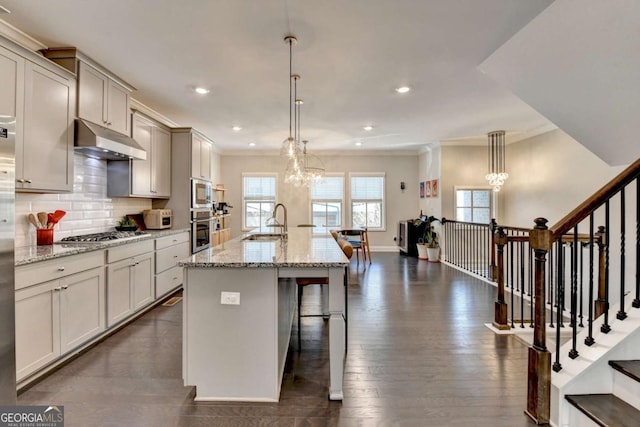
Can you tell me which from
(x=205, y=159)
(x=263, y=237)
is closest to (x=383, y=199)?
(x=205, y=159)

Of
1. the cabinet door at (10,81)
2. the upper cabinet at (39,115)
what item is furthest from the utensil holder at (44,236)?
the cabinet door at (10,81)

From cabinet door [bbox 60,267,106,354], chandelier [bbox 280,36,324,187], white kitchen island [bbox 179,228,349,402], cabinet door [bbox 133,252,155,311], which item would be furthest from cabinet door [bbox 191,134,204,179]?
white kitchen island [bbox 179,228,349,402]

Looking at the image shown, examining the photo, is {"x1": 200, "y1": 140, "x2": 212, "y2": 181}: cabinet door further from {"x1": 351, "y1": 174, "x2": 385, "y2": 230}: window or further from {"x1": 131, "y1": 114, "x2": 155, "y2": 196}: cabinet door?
A: {"x1": 351, "y1": 174, "x2": 385, "y2": 230}: window

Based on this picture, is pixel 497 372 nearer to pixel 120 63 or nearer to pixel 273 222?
pixel 273 222

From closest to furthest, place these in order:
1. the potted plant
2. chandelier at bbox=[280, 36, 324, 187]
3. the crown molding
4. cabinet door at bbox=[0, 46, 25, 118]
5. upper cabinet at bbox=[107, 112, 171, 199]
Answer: cabinet door at bbox=[0, 46, 25, 118] → the crown molding → chandelier at bbox=[280, 36, 324, 187] → upper cabinet at bbox=[107, 112, 171, 199] → the potted plant

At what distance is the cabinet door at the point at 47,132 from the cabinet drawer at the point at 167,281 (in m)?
1.50

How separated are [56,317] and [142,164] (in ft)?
7.11

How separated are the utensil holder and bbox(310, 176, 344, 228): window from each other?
5830mm

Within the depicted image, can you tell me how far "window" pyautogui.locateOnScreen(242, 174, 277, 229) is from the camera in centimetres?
810

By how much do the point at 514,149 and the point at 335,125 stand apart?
13.3ft

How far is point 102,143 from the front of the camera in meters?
2.86

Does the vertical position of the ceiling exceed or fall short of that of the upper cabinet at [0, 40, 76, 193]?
it exceeds it

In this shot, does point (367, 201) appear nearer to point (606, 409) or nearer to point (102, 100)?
point (102, 100)

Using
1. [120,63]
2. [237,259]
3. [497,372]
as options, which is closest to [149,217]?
[120,63]
